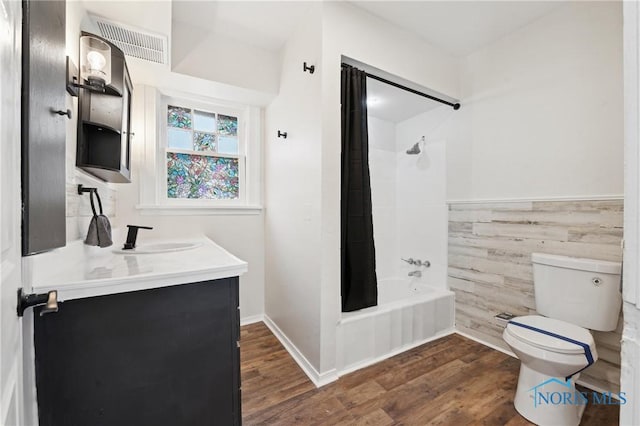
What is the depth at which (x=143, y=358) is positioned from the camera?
0.85 m

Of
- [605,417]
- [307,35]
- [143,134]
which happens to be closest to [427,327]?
[605,417]

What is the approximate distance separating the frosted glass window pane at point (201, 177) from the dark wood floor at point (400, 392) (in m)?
1.49

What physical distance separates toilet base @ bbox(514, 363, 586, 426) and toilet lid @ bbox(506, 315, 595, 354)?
19 cm

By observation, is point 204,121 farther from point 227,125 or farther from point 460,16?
point 460,16

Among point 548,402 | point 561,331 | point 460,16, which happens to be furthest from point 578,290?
point 460,16

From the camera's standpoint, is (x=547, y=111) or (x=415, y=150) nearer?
(x=547, y=111)

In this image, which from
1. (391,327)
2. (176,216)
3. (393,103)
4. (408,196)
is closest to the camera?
(391,327)

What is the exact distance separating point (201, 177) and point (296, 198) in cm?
111

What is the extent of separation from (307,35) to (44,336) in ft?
6.98

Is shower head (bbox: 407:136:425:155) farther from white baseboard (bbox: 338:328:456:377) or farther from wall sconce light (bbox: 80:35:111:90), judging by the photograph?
wall sconce light (bbox: 80:35:111:90)

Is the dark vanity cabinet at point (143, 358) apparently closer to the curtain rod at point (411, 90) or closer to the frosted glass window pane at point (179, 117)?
the curtain rod at point (411, 90)

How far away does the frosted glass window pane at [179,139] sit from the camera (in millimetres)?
2404

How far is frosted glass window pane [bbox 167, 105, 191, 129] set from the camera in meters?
2.41

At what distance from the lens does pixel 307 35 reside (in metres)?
1.89
